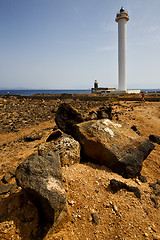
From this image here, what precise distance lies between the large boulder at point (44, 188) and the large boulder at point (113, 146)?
5.34 feet

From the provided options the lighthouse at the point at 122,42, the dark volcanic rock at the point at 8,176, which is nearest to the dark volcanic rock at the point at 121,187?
the dark volcanic rock at the point at 8,176

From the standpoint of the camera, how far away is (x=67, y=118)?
546 cm

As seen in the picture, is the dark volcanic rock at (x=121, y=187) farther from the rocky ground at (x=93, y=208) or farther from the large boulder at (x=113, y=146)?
the large boulder at (x=113, y=146)

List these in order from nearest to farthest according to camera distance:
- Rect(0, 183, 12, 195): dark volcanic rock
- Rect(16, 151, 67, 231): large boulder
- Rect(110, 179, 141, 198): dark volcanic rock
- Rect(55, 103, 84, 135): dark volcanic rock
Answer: Rect(16, 151, 67, 231): large boulder < Rect(110, 179, 141, 198): dark volcanic rock < Rect(0, 183, 12, 195): dark volcanic rock < Rect(55, 103, 84, 135): dark volcanic rock

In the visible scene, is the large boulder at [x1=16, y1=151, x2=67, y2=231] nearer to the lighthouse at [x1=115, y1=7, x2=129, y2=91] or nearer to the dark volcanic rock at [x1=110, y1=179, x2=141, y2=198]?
the dark volcanic rock at [x1=110, y1=179, x2=141, y2=198]

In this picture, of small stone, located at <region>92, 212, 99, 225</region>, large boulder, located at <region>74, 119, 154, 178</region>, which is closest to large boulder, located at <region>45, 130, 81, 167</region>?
Answer: large boulder, located at <region>74, 119, 154, 178</region>

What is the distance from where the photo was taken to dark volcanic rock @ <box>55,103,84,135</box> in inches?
211

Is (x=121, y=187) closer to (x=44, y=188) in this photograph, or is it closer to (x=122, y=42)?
(x=44, y=188)

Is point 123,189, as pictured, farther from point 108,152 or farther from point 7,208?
point 7,208

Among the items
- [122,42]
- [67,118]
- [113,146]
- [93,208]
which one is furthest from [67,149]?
[122,42]

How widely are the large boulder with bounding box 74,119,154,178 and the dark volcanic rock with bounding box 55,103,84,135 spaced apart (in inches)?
30.5

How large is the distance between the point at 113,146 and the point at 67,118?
218 centimetres

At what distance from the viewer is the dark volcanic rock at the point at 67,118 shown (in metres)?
5.36

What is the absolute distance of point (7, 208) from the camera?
2682 millimetres
